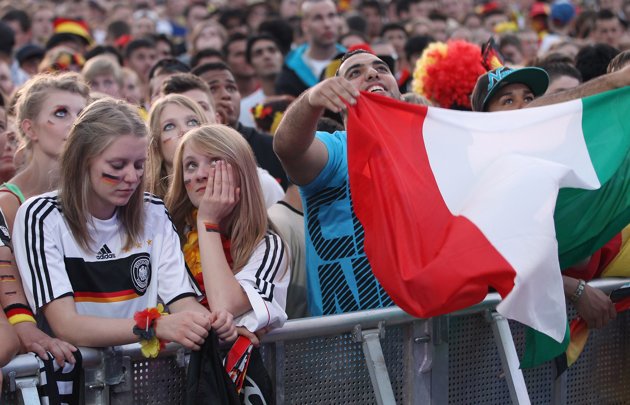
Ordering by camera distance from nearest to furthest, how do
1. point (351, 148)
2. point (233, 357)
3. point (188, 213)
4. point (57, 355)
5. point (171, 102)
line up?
point (57, 355) → point (233, 357) → point (351, 148) → point (188, 213) → point (171, 102)

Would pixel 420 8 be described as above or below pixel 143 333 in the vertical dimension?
above

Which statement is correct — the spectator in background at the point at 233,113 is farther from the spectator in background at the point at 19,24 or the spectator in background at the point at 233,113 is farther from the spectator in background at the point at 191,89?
the spectator in background at the point at 19,24

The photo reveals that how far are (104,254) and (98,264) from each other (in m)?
0.05

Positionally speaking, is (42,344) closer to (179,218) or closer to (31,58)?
(179,218)

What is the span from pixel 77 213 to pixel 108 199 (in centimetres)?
13

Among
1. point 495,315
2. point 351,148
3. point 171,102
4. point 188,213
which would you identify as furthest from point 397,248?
point 171,102

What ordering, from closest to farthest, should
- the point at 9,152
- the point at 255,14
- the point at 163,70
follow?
the point at 9,152 < the point at 163,70 < the point at 255,14

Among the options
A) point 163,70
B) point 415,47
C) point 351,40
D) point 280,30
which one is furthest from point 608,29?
point 163,70

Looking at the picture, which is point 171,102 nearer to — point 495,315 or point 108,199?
point 108,199

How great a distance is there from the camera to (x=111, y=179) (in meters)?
3.78

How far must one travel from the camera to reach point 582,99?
434cm

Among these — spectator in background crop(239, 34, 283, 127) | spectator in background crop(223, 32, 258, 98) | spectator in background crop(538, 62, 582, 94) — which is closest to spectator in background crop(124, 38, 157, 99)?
spectator in background crop(223, 32, 258, 98)

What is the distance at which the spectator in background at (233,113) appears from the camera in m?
6.69

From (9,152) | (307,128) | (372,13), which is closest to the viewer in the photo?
(307,128)
